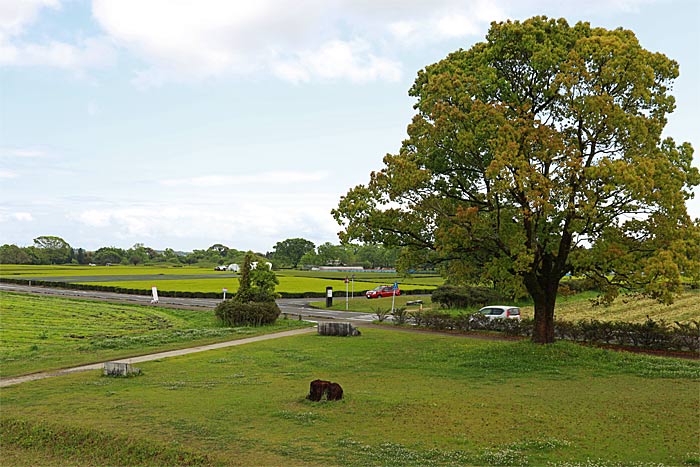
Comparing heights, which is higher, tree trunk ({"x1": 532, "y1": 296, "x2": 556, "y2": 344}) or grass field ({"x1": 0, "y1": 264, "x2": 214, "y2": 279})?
grass field ({"x1": 0, "y1": 264, "x2": 214, "y2": 279})

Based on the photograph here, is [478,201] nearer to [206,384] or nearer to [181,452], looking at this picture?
[206,384]

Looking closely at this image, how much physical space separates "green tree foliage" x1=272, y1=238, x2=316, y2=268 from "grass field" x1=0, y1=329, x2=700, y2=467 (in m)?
147

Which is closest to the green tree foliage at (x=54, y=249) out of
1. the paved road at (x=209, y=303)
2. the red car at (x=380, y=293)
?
the paved road at (x=209, y=303)

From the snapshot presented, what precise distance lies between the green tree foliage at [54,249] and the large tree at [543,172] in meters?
160

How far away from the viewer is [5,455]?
1089 cm

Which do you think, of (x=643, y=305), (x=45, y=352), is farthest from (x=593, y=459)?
(x=643, y=305)

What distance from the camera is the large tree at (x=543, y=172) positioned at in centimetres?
1912

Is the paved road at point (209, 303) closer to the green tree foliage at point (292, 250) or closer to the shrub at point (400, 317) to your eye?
the shrub at point (400, 317)

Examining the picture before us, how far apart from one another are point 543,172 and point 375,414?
11845mm

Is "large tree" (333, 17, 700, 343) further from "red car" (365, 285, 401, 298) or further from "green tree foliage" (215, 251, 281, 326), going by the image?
"red car" (365, 285, 401, 298)

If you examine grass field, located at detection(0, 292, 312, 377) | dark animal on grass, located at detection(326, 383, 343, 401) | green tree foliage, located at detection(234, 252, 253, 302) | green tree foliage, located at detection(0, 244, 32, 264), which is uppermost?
green tree foliage, located at detection(0, 244, 32, 264)

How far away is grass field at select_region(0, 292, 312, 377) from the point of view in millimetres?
22328

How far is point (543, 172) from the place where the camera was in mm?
20406

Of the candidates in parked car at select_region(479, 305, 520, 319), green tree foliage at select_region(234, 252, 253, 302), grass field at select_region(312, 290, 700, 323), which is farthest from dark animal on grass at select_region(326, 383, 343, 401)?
grass field at select_region(312, 290, 700, 323)
